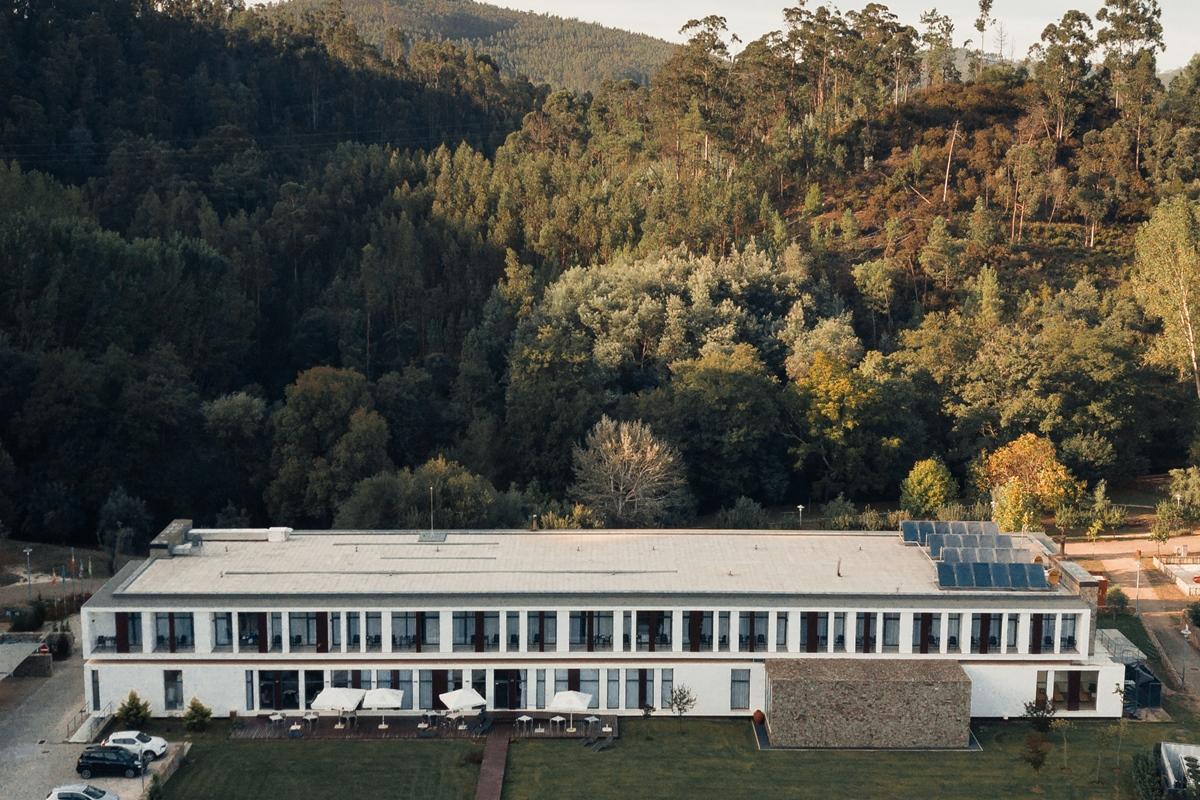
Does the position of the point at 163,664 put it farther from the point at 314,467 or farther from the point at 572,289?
the point at 572,289

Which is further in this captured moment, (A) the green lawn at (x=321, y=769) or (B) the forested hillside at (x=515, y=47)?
(B) the forested hillside at (x=515, y=47)

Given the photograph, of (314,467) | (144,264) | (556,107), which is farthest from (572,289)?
(556,107)

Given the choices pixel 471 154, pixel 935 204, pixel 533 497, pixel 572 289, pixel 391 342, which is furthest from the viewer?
pixel 471 154

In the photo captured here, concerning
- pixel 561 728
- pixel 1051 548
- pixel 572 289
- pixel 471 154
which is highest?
pixel 471 154

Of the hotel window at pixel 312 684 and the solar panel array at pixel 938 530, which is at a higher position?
the solar panel array at pixel 938 530

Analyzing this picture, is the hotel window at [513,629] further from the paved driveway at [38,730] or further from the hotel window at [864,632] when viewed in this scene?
the paved driveway at [38,730]

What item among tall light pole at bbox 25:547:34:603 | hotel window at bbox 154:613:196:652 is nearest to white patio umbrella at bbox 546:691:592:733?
hotel window at bbox 154:613:196:652

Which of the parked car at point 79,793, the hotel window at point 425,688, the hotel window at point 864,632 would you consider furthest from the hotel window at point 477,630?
the hotel window at point 864,632
